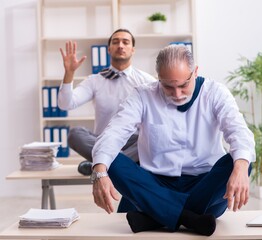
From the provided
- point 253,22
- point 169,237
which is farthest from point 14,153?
point 169,237

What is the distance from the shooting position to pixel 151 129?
2662 mm

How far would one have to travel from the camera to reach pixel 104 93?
4.23 meters

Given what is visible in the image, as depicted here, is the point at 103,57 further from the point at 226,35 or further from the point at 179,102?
the point at 179,102

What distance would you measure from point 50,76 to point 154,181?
3345mm

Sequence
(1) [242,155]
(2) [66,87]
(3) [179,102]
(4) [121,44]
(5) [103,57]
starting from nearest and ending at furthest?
1. (1) [242,155]
2. (3) [179,102]
3. (2) [66,87]
4. (4) [121,44]
5. (5) [103,57]

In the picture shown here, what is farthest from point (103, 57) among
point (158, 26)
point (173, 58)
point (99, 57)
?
point (173, 58)

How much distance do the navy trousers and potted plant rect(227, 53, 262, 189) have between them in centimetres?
268

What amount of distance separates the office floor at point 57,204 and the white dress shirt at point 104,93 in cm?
92

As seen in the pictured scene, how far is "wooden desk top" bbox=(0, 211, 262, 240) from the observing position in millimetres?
2254

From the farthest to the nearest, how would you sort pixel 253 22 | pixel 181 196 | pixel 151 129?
1. pixel 253 22
2. pixel 151 129
3. pixel 181 196

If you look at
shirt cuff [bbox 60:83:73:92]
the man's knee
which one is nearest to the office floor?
shirt cuff [bbox 60:83:73:92]

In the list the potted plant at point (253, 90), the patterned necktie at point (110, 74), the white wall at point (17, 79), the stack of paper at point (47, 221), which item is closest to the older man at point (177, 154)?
the stack of paper at point (47, 221)

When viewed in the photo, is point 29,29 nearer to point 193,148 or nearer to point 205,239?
point 193,148

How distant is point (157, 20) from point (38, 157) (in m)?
1.93
